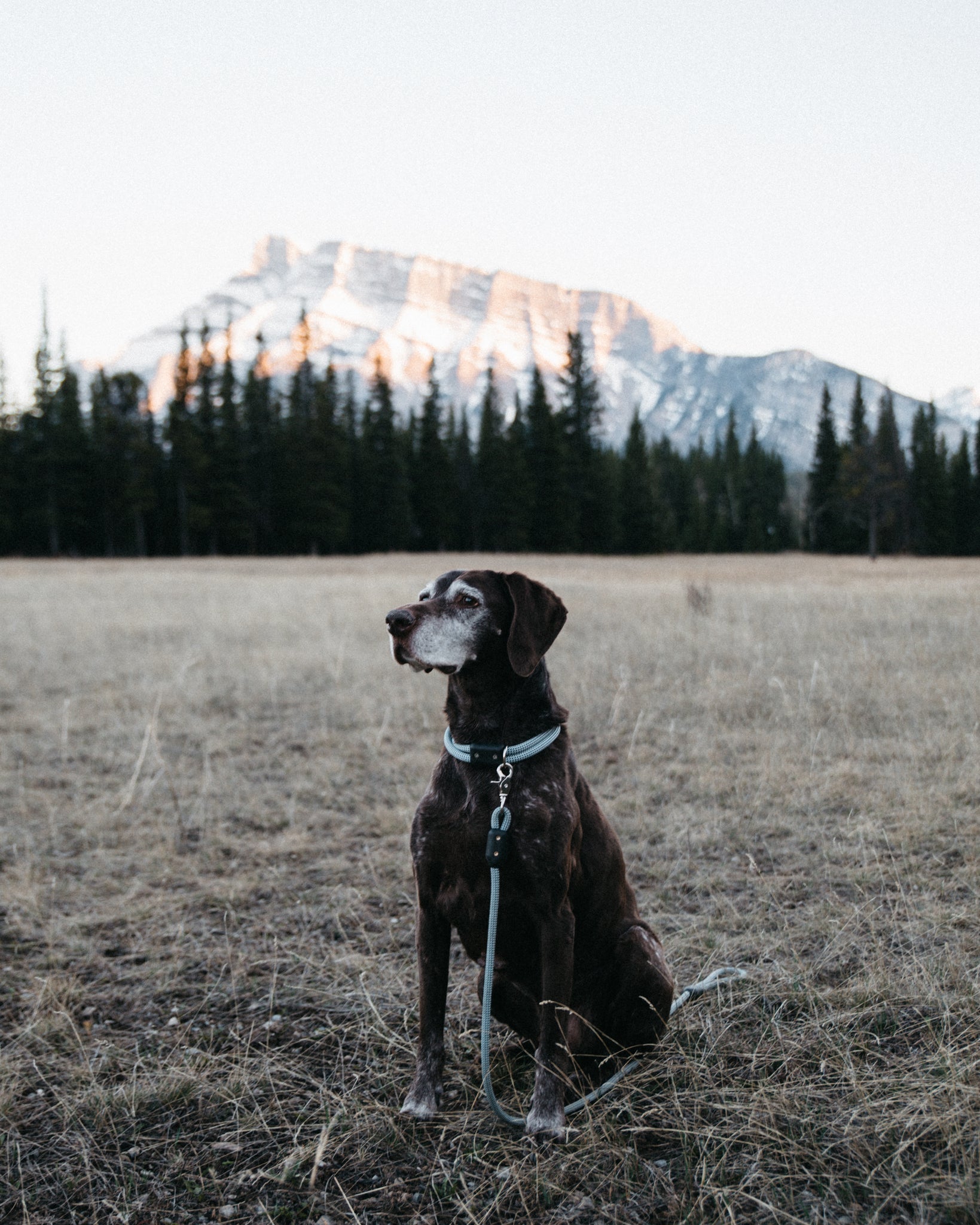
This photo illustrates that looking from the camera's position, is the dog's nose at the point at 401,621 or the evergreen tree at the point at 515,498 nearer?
the dog's nose at the point at 401,621

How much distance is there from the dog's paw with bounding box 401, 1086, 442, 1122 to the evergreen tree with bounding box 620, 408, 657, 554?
4577 centimetres

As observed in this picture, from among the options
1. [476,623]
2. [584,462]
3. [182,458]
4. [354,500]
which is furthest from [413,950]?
[584,462]

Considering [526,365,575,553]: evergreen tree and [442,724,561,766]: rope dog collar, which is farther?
[526,365,575,553]: evergreen tree

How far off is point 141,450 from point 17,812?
37862 millimetres

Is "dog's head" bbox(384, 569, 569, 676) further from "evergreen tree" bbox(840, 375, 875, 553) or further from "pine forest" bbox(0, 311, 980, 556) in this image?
"evergreen tree" bbox(840, 375, 875, 553)

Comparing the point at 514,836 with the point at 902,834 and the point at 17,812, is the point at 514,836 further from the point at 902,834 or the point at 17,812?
the point at 17,812

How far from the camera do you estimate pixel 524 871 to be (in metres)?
2.22

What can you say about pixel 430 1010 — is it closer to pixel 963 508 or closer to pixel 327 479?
pixel 327 479

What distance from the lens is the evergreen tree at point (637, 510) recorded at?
47250mm

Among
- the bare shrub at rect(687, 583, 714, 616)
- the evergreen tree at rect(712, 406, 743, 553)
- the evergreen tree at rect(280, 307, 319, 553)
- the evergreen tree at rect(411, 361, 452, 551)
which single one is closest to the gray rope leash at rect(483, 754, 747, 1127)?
the bare shrub at rect(687, 583, 714, 616)

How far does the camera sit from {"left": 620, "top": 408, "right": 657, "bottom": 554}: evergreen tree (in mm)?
47250

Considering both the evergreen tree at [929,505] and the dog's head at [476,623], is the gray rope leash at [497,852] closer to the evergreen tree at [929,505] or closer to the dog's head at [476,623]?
the dog's head at [476,623]

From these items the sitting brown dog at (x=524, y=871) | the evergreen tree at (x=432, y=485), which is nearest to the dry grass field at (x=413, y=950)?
the sitting brown dog at (x=524, y=871)

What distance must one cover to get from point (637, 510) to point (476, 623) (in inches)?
1821
